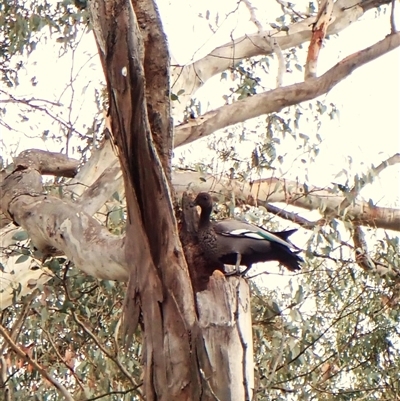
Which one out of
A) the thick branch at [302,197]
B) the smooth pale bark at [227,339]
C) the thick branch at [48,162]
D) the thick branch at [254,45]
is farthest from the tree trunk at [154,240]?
the thick branch at [254,45]

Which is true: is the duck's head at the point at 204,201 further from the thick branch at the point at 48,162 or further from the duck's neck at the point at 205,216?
the thick branch at the point at 48,162

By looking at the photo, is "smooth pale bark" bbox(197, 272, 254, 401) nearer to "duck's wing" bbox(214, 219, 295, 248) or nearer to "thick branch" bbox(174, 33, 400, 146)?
"duck's wing" bbox(214, 219, 295, 248)

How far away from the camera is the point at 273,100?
307 centimetres

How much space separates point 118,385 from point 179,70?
1447 mm

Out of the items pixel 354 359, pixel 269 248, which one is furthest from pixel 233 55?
pixel 269 248

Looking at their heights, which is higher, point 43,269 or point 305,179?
point 305,179

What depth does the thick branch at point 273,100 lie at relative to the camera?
301 cm

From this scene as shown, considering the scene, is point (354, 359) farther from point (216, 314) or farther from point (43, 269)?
point (216, 314)

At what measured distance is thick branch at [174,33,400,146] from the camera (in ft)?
9.86

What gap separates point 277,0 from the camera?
13.6 ft

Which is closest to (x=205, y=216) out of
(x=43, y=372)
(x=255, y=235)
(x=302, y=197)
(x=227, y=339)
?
(x=255, y=235)

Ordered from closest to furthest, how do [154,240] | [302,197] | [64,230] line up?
[154,240]
[64,230]
[302,197]

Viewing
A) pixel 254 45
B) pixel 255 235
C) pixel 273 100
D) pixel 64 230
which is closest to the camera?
pixel 255 235

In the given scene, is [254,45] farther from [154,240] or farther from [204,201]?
[154,240]
